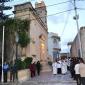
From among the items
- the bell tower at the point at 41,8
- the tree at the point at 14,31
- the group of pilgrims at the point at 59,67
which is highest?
the bell tower at the point at 41,8

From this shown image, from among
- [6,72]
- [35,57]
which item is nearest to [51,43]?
[35,57]

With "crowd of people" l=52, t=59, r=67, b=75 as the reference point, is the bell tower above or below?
above

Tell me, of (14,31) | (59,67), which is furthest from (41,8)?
→ (59,67)

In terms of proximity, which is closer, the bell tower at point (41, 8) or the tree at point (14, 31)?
the tree at point (14, 31)

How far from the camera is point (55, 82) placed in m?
19.8

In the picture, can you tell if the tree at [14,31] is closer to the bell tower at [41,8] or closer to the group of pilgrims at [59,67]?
the group of pilgrims at [59,67]

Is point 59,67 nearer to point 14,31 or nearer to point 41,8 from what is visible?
point 14,31

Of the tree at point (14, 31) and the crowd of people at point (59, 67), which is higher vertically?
the tree at point (14, 31)

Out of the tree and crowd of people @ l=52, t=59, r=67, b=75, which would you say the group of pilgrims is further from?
the tree

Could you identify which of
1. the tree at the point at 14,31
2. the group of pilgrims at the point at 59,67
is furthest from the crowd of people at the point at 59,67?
the tree at the point at 14,31

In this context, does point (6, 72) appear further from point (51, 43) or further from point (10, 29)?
point (51, 43)

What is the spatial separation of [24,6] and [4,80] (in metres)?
11.4

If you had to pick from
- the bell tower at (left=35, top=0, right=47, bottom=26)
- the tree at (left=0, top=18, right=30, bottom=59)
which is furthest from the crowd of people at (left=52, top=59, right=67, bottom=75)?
the bell tower at (left=35, top=0, right=47, bottom=26)

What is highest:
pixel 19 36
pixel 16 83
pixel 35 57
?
pixel 19 36
